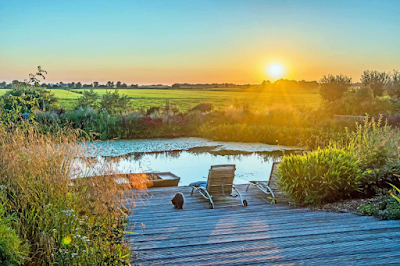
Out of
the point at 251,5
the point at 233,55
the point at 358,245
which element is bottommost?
the point at 358,245

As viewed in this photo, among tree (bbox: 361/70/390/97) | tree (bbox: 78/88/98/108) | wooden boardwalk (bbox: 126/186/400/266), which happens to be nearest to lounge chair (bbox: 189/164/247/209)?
wooden boardwalk (bbox: 126/186/400/266)

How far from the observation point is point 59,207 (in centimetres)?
335

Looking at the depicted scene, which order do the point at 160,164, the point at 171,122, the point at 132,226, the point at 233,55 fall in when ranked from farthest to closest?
the point at 233,55
the point at 171,122
the point at 160,164
the point at 132,226

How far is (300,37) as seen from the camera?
56.7 feet

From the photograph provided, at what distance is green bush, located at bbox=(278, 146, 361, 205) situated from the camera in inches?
217

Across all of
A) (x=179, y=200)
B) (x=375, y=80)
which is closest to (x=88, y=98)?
(x=179, y=200)

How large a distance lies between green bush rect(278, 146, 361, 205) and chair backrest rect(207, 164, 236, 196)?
85 cm

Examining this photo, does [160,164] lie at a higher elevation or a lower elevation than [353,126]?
lower

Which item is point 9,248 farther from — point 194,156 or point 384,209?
point 194,156

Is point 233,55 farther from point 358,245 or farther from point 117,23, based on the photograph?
point 358,245

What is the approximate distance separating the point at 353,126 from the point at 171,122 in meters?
7.57

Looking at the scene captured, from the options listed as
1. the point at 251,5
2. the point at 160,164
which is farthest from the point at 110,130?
the point at 251,5

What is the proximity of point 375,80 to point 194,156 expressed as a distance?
16.1m

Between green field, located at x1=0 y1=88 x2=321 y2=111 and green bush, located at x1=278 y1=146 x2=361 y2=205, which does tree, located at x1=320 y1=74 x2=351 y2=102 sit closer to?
green field, located at x1=0 y1=88 x2=321 y2=111
